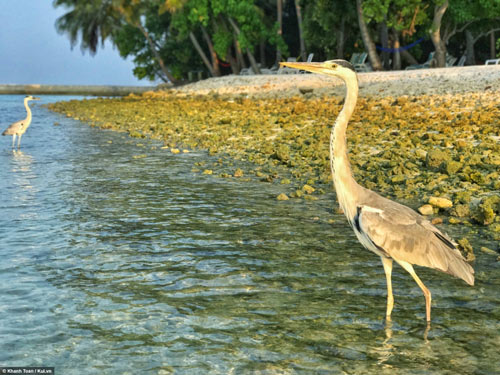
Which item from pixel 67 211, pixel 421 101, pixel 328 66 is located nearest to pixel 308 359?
pixel 328 66

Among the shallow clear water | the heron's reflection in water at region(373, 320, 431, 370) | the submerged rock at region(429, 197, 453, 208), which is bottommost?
the heron's reflection in water at region(373, 320, 431, 370)

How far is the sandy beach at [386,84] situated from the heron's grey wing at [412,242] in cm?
1485

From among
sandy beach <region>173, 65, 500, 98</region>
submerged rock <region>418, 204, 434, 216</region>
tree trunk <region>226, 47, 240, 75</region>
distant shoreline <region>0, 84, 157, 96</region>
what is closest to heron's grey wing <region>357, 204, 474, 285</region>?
submerged rock <region>418, 204, 434, 216</region>

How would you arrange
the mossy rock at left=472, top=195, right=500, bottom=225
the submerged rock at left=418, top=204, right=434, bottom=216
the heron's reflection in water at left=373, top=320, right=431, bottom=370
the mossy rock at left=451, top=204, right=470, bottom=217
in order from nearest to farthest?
the heron's reflection in water at left=373, top=320, right=431, bottom=370, the mossy rock at left=472, top=195, right=500, bottom=225, the mossy rock at left=451, top=204, right=470, bottom=217, the submerged rock at left=418, top=204, right=434, bottom=216

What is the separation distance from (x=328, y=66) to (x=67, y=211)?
5.37 meters

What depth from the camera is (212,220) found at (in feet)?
28.0

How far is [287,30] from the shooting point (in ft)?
151

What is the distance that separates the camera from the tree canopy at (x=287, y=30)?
1178 inches

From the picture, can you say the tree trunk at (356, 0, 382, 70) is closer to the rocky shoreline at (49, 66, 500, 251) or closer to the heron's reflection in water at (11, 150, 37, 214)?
the rocky shoreline at (49, 66, 500, 251)

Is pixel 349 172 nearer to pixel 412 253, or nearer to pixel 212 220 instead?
pixel 412 253

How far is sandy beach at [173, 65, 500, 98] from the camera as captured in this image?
65.9 feet

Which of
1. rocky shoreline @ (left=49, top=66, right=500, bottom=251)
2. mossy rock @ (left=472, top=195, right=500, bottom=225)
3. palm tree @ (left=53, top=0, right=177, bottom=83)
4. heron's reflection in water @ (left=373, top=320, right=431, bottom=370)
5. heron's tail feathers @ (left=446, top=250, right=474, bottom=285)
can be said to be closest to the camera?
heron's reflection in water @ (left=373, top=320, right=431, bottom=370)

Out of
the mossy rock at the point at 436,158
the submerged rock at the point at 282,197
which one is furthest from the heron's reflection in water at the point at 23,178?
the mossy rock at the point at 436,158

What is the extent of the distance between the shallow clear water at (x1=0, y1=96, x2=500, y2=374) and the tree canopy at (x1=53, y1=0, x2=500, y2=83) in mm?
21936
